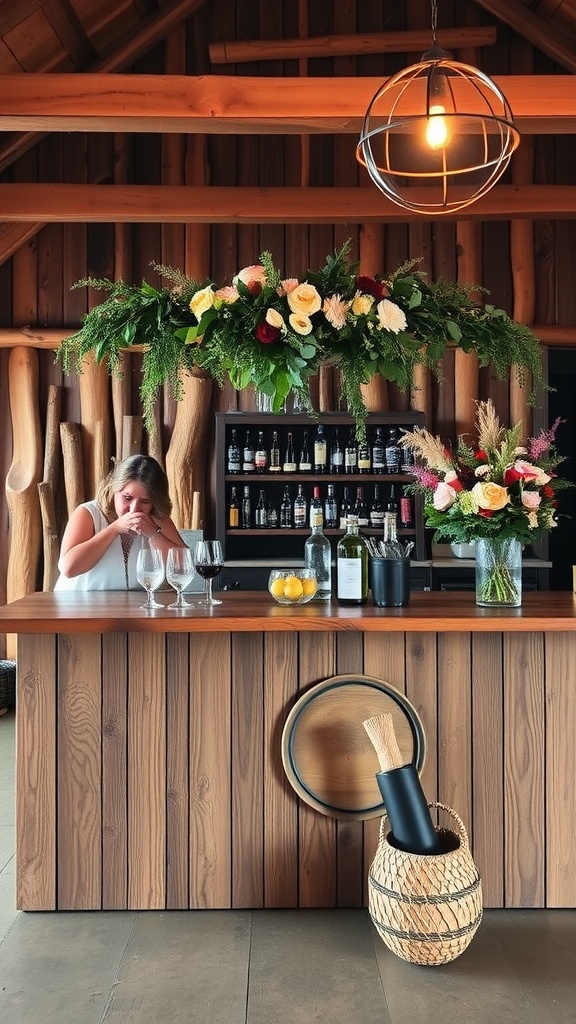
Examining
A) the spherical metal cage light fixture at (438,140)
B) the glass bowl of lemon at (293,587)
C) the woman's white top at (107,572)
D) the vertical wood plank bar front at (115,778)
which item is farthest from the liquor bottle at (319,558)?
the spherical metal cage light fixture at (438,140)

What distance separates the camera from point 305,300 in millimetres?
2648

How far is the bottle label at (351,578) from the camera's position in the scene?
2.77m

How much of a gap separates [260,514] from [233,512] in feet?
0.57

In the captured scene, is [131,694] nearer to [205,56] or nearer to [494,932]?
[494,932]

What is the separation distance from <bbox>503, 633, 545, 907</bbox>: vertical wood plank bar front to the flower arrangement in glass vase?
23 centimetres

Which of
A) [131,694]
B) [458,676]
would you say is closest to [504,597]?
[458,676]

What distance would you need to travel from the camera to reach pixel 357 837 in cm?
272

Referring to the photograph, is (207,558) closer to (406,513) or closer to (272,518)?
(272,518)

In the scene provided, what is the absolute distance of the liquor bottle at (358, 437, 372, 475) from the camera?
551cm

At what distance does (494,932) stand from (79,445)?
4.08 metres

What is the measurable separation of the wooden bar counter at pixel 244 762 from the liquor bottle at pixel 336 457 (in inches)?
114

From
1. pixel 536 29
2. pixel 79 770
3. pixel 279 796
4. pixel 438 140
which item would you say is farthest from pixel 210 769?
pixel 536 29

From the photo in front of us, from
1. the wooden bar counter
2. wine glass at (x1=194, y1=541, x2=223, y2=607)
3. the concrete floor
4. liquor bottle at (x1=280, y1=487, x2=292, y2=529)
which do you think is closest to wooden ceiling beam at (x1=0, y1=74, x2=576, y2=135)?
wine glass at (x1=194, y1=541, x2=223, y2=607)

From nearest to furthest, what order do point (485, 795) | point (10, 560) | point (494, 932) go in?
point (494, 932) → point (485, 795) → point (10, 560)
